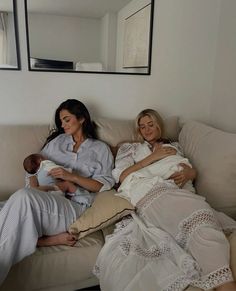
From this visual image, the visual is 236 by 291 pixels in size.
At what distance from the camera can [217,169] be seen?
5.46 feet

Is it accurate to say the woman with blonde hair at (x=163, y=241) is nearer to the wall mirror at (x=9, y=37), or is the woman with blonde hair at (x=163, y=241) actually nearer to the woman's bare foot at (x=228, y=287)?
the woman's bare foot at (x=228, y=287)

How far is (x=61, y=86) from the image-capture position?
6.95 ft

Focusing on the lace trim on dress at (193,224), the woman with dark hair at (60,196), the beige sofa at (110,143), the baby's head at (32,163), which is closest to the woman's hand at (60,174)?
the woman with dark hair at (60,196)

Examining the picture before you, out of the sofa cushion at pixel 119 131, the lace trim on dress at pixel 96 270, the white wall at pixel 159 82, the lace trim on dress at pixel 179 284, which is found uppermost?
the white wall at pixel 159 82

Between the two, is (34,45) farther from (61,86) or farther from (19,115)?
(19,115)

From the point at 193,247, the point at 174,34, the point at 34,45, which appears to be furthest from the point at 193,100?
the point at 193,247

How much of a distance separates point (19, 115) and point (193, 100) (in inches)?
56.5

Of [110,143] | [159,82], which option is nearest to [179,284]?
[110,143]

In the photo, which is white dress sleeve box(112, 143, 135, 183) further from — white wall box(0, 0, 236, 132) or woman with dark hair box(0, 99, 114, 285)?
white wall box(0, 0, 236, 132)

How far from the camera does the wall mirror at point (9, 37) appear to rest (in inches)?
73.8

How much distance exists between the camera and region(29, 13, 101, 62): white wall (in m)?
1.97

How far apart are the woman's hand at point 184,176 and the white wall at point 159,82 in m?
0.67

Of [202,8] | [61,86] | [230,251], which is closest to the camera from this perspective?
[230,251]

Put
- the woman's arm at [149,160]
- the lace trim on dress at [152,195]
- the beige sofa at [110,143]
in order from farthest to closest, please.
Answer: the woman's arm at [149,160] < the lace trim on dress at [152,195] < the beige sofa at [110,143]
